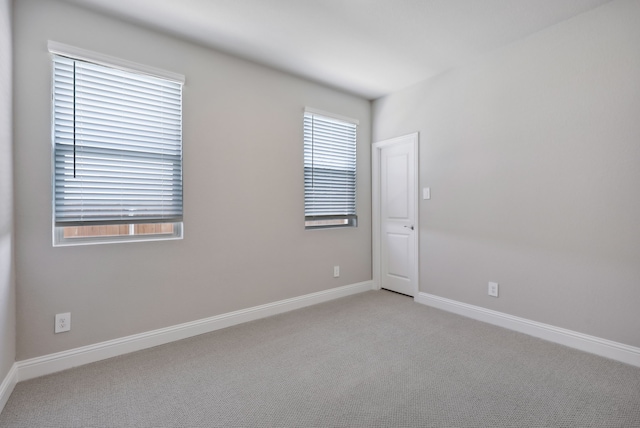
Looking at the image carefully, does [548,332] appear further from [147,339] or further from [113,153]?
[113,153]

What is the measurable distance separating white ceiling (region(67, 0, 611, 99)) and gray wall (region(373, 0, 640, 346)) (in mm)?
288

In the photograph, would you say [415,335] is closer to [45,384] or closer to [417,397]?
[417,397]

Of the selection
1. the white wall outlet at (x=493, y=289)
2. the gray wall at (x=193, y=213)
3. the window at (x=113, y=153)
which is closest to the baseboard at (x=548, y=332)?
the white wall outlet at (x=493, y=289)

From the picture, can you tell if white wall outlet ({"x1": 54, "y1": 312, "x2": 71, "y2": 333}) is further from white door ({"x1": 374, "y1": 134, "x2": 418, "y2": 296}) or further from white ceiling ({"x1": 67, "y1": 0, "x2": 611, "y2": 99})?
white door ({"x1": 374, "y1": 134, "x2": 418, "y2": 296})

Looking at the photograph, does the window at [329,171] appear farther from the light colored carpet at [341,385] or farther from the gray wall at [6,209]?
the gray wall at [6,209]

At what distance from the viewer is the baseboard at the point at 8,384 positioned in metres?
1.75

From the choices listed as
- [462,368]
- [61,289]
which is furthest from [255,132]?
[462,368]

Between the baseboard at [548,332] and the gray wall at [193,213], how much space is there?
4.21 ft

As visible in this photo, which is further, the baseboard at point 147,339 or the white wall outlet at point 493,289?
the white wall outlet at point 493,289

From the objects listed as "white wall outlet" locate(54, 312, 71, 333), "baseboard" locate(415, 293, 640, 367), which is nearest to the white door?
"baseboard" locate(415, 293, 640, 367)

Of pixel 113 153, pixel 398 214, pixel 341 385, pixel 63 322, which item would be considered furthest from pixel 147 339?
pixel 398 214

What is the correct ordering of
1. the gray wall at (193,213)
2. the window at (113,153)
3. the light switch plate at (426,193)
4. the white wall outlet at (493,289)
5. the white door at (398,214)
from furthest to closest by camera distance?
the white door at (398,214) → the light switch plate at (426,193) → the white wall outlet at (493,289) → the window at (113,153) → the gray wall at (193,213)

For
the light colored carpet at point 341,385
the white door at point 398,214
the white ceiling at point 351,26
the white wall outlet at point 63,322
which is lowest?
the light colored carpet at point 341,385

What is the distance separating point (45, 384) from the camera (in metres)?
1.99
